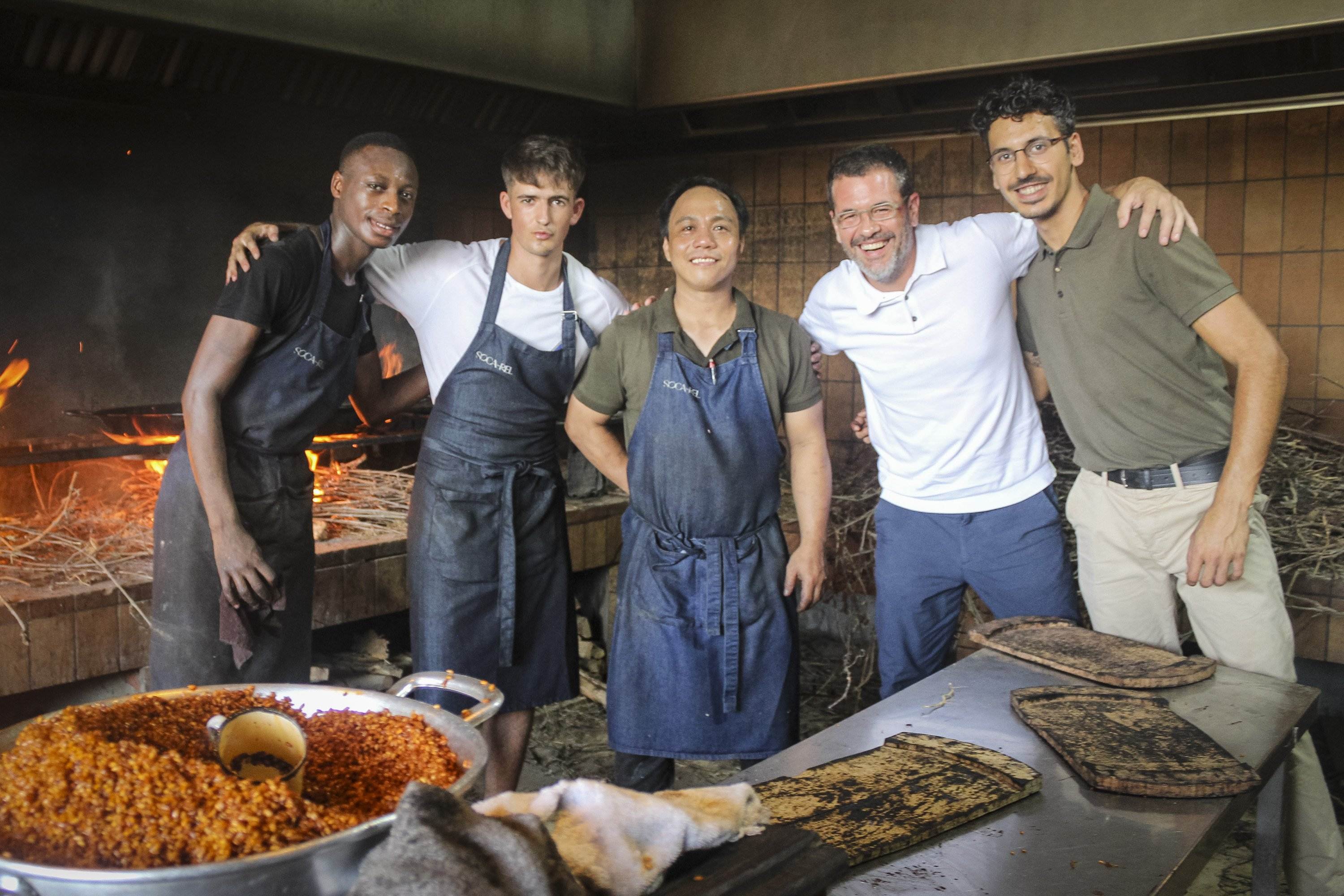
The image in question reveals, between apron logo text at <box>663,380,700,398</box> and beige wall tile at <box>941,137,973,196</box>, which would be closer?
apron logo text at <box>663,380,700,398</box>

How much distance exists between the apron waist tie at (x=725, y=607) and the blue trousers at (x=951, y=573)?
51 cm

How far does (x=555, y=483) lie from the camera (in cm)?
300

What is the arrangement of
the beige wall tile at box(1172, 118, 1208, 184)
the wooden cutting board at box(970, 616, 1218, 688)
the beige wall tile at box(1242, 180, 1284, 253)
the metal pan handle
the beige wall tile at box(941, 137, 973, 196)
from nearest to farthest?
the metal pan handle
the wooden cutting board at box(970, 616, 1218, 688)
the beige wall tile at box(1242, 180, 1284, 253)
the beige wall tile at box(1172, 118, 1208, 184)
the beige wall tile at box(941, 137, 973, 196)

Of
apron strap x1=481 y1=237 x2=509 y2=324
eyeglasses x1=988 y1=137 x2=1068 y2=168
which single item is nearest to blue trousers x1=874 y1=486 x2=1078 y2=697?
eyeglasses x1=988 y1=137 x2=1068 y2=168

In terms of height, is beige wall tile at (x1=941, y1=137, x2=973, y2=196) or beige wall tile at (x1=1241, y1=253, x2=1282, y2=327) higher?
beige wall tile at (x1=941, y1=137, x2=973, y2=196)

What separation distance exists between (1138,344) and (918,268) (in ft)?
2.03

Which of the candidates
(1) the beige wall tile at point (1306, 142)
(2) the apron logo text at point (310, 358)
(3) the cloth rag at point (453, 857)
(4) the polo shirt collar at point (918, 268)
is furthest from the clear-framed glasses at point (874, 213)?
(1) the beige wall tile at point (1306, 142)

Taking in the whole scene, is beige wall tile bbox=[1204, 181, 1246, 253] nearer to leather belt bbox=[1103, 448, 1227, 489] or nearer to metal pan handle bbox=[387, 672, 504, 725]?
leather belt bbox=[1103, 448, 1227, 489]

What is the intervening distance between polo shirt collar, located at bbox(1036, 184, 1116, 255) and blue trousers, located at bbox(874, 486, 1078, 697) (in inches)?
27.2

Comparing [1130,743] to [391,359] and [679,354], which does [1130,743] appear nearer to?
[679,354]

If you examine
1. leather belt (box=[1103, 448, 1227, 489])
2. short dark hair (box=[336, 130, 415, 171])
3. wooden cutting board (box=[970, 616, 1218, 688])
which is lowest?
wooden cutting board (box=[970, 616, 1218, 688])

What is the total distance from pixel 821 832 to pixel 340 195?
210cm

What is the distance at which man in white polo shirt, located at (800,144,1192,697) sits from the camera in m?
2.79

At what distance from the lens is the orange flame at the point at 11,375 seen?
4.29 metres
